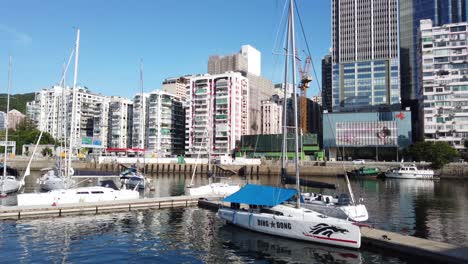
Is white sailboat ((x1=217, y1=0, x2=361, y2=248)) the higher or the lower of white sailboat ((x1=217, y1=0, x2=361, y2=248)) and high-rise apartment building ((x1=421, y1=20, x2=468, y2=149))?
the lower

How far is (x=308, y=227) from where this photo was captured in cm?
2805

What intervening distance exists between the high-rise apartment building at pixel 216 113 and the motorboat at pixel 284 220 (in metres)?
140

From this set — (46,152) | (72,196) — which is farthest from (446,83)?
(46,152)

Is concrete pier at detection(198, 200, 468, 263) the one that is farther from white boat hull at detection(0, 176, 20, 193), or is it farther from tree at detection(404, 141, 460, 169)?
tree at detection(404, 141, 460, 169)

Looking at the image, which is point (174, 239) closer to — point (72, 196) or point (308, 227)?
point (308, 227)

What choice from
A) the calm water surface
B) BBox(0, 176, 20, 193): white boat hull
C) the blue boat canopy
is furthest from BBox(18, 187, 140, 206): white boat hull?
the blue boat canopy

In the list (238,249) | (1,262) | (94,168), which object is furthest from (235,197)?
(94,168)

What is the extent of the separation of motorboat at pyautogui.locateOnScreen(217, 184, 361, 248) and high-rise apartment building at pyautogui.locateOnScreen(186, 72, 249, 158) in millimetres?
140045

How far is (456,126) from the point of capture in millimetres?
134875

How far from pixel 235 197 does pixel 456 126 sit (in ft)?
417

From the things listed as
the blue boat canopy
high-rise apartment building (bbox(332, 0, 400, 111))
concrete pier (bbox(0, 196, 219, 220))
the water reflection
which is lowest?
the water reflection

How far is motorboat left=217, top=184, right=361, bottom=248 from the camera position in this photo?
1056 inches

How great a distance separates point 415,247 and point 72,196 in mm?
33908

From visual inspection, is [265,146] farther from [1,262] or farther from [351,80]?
[1,262]
